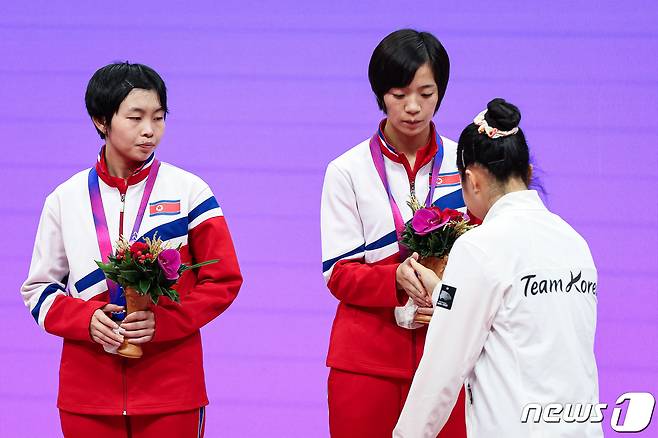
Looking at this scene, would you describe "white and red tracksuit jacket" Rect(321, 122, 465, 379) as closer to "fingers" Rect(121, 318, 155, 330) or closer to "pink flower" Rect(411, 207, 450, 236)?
"pink flower" Rect(411, 207, 450, 236)

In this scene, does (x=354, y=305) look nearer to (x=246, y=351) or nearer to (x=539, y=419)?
(x=539, y=419)

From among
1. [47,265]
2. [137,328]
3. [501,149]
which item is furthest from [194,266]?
[501,149]

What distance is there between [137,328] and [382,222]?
0.82 meters

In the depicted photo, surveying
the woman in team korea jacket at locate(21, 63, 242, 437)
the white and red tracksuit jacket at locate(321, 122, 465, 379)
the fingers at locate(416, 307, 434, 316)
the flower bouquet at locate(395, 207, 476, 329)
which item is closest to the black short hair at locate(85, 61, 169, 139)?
the woman in team korea jacket at locate(21, 63, 242, 437)

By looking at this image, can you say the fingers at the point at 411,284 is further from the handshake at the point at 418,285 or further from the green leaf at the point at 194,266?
the green leaf at the point at 194,266

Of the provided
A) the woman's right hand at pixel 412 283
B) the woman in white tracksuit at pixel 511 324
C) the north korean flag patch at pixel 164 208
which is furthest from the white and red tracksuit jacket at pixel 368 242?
the woman in white tracksuit at pixel 511 324

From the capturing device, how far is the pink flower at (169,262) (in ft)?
10.9

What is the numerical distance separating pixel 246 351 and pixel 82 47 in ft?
5.11

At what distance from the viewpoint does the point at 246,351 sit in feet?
17.0

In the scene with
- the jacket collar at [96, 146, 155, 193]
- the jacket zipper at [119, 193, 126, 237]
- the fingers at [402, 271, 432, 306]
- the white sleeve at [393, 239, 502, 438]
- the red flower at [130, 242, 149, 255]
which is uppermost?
the jacket collar at [96, 146, 155, 193]

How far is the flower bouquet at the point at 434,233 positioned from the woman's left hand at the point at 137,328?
2.61ft

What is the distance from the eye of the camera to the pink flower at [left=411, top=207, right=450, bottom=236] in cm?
340

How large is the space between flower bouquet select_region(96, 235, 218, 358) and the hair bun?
99cm

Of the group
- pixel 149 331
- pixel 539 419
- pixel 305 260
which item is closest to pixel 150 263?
pixel 149 331
